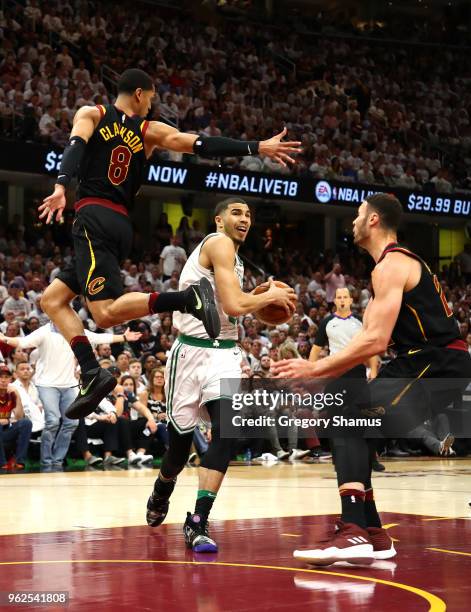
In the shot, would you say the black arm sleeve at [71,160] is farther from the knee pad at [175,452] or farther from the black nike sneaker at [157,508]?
the black nike sneaker at [157,508]

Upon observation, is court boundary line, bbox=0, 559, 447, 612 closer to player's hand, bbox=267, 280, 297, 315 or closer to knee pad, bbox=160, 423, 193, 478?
knee pad, bbox=160, 423, 193, 478

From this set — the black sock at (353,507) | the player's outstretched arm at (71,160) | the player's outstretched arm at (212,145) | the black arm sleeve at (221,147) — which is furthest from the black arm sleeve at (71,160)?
the black sock at (353,507)

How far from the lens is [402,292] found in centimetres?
535

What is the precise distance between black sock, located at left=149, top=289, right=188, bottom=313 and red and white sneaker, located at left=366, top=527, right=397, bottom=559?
1.78 metres

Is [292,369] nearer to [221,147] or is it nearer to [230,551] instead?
[230,551]

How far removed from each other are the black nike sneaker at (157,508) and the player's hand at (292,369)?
208cm

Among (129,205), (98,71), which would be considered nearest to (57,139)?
(98,71)

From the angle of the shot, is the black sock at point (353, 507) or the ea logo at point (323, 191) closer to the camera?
the black sock at point (353, 507)

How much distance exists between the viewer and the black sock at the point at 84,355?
21.3 feet

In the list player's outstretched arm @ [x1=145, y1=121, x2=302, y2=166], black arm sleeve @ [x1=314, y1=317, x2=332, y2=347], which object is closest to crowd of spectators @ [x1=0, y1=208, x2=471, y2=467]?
black arm sleeve @ [x1=314, y1=317, x2=332, y2=347]

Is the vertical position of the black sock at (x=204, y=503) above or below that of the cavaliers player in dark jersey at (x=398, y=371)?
below

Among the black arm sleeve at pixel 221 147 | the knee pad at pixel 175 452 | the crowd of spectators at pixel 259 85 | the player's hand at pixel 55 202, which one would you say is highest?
the crowd of spectators at pixel 259 85

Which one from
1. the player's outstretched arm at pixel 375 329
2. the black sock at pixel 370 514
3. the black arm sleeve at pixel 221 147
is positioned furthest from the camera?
the black arm sleeve at pixel 221 147

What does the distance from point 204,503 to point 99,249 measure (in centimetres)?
175
